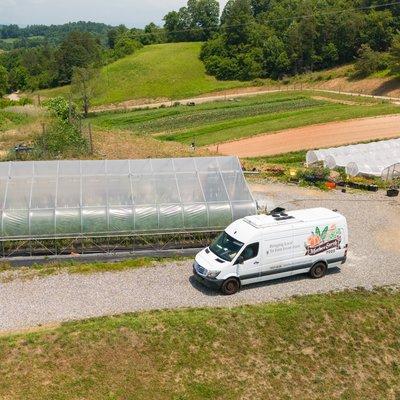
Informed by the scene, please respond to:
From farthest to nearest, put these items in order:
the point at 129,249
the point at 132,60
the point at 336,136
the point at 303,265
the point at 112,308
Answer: the point at 132,60 < the point at 336,136 < the point at 129,249 < the point at 303,265 < the point at 112,308

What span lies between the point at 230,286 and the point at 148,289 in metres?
3.10

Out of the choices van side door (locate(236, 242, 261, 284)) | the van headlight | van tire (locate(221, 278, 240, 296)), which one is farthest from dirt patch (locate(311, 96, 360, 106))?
the van headlight

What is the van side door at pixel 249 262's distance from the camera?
18.8 meters

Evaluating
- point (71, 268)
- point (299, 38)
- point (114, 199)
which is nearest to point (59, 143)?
point (114, 199)

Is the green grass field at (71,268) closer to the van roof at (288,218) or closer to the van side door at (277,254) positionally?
the van roof at (288,218)

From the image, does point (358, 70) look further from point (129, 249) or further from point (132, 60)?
point (129, 249)

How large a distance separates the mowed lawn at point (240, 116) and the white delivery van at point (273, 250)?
32637 millimetres

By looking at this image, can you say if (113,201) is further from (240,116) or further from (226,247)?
(240,116)

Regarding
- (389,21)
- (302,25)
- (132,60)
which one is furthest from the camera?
(132,60)

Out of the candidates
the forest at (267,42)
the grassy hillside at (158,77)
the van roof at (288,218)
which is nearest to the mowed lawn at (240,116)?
the grassy hillside at (158,77)

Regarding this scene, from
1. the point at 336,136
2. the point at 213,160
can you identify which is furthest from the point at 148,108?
the point at 213,160

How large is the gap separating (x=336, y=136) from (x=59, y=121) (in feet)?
84.3

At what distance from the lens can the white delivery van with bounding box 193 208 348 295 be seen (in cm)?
1883

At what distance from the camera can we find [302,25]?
4161 inches
